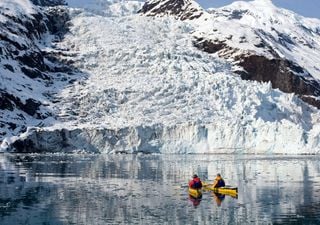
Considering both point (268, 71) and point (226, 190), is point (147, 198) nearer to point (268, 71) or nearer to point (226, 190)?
point (226, 190)

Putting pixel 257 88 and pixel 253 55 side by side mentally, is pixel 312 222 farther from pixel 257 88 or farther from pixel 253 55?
pixel 253 55

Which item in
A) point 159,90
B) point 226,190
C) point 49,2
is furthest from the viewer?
point 49,2

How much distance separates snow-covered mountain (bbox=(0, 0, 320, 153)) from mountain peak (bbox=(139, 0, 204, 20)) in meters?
0.58

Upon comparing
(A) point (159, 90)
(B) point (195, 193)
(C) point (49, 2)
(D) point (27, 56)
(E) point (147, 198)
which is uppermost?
(C) point (49, 2)

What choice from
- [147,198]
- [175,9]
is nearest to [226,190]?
[147,198]

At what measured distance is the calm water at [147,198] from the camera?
28.5m

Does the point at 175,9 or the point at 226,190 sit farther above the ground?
the point at 175,9

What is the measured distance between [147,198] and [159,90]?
217ft

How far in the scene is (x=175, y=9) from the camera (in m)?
146

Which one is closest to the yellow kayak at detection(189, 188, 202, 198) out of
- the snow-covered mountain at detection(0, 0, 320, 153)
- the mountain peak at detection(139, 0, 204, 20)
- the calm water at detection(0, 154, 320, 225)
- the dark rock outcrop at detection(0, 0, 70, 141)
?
A: the calm water at detection(0, 154, 320, 225)

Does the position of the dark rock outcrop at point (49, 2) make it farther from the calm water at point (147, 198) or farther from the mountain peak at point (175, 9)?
the calm water at point (147, 198)

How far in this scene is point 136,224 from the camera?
1052 inches

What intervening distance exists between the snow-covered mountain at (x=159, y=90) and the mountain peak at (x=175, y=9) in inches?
22.9

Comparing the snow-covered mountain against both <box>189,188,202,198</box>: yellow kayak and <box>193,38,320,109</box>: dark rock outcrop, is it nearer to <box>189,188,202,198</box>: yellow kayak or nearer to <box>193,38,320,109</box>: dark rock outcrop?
<box>193,38,320,109</box>: dark rock outcrop
